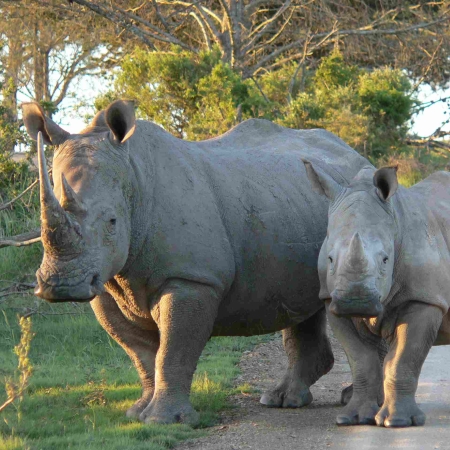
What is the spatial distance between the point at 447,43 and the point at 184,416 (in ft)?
44.0

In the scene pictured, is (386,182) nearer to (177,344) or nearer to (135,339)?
(177,344)

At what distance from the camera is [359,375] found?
618 cm

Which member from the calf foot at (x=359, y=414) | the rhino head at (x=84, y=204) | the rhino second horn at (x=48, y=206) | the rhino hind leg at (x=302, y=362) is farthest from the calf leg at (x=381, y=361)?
the rhino second horn at (x=48, y=206)

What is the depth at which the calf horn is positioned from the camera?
17.9 feet

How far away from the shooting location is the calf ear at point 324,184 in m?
6.34

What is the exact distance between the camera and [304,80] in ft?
53.7

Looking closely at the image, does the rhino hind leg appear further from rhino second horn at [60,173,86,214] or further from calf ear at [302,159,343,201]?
rhino second horn at [60,173,86,214]

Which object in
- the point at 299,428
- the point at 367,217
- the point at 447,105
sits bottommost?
the point at 299,428

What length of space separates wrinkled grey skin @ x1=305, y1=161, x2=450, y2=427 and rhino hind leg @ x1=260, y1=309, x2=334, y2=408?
3.39ft

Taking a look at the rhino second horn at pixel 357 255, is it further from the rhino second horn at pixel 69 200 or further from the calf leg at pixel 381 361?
the rhino second horn at pixel 69 200

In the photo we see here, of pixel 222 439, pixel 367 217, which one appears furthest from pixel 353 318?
pixel 222 439

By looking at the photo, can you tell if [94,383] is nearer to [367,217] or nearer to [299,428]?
[299,428]

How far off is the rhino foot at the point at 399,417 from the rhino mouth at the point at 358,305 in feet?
2.05

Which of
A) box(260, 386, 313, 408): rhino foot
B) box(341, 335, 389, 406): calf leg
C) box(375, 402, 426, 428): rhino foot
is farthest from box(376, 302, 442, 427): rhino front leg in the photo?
box(260, 386, 313, 408): rhino foot
